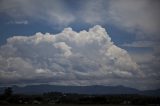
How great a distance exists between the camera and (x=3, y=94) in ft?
121

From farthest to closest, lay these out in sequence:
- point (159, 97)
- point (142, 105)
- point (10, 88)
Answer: point (10, 88), point (159, 97), point (142, 105)

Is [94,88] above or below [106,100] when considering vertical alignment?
above

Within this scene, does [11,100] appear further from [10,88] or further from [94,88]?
[94,88]

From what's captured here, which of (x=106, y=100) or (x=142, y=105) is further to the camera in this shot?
(x=106, y=100)

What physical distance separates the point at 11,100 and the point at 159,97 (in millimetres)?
15025

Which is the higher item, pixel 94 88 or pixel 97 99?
pixel 94 88

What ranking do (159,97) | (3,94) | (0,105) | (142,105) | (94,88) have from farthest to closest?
(94,88) < (3,94) < (159,97) < (142,105) < (0,105)

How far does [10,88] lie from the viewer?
1555 inches

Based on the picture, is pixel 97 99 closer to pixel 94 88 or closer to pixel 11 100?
pixel 11 100

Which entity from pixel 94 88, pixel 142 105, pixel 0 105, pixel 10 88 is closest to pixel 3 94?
pixel 10 88

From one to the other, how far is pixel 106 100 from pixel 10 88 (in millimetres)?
12119

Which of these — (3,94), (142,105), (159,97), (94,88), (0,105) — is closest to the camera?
(0,105)

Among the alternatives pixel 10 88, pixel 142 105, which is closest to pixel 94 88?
pixel 10 88

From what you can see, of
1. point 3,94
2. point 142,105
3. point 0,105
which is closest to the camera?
point 0,105
